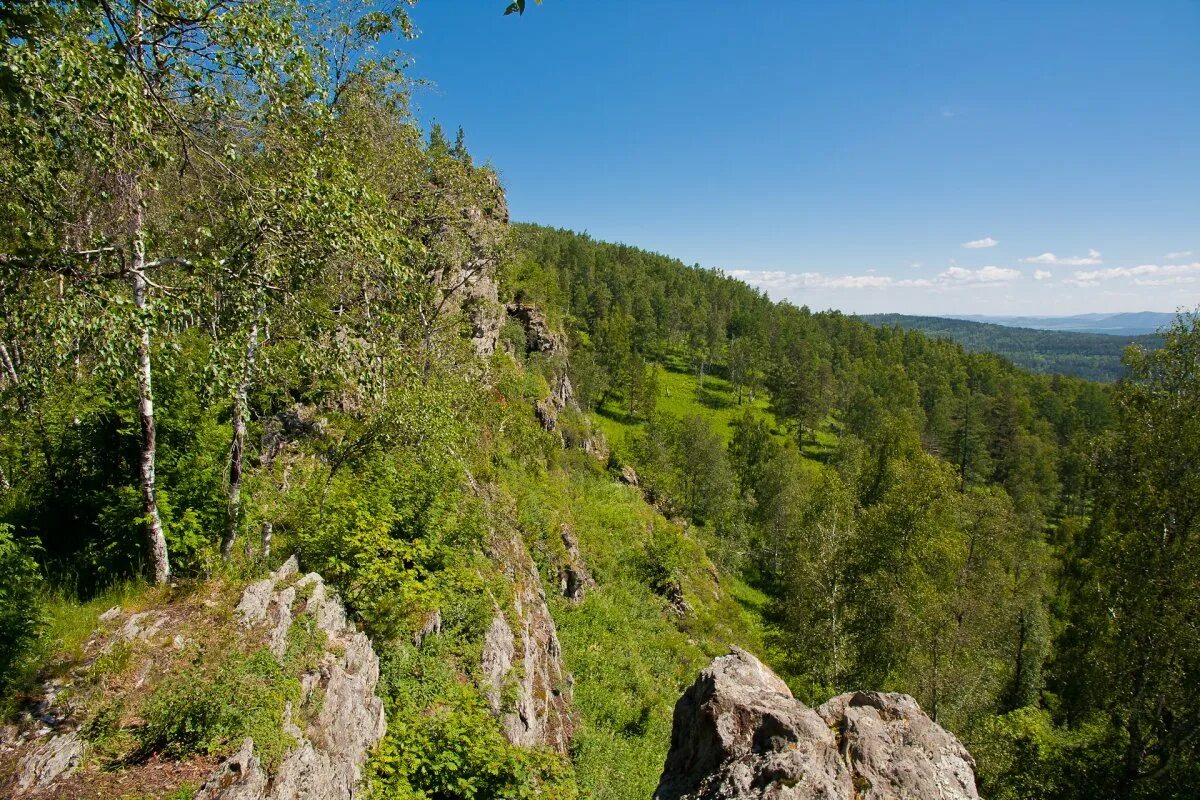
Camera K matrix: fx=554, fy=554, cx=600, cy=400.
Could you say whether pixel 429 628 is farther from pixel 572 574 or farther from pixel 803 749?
pixel 572 574

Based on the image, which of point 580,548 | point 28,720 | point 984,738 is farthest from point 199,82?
point 984,738

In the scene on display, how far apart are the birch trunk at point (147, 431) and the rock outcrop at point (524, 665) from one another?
678 cm

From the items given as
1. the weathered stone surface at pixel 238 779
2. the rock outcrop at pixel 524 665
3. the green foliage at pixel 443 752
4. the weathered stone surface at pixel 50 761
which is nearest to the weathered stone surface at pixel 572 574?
the rock outcrop at pixel 524 665

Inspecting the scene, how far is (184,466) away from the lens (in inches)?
381

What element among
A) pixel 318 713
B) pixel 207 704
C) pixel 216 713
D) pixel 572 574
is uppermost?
pixel 207 704

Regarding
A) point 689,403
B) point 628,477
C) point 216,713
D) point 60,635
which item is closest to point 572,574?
point 216,713

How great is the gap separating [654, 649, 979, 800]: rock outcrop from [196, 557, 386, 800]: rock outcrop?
493cm

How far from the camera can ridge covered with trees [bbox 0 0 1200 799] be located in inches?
251

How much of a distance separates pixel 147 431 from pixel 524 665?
9.94 metres

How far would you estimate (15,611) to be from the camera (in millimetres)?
6758

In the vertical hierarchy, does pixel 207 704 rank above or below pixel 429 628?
above

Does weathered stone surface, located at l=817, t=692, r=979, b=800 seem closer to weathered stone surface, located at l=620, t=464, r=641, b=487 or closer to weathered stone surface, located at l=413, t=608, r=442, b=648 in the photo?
weathered stone surface, located at l=413, t=608, r=442, b=648

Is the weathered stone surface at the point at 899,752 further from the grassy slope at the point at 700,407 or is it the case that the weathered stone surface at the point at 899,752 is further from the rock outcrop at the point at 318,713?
the grassy slope at the point at 700,407

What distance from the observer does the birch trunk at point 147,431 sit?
25.9 feet
